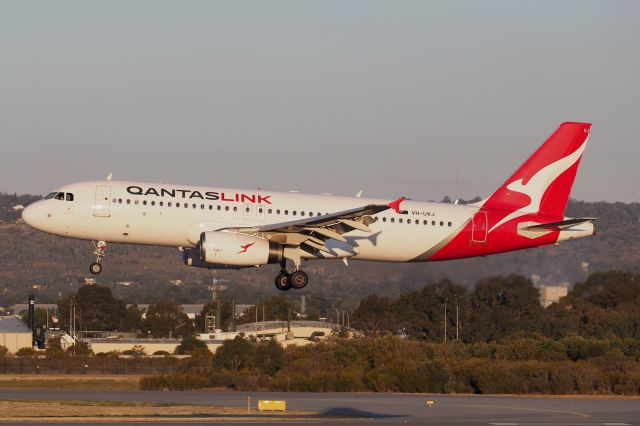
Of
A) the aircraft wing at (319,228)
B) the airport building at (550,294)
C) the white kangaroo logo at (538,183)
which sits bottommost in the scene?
the airport building at (550,294)

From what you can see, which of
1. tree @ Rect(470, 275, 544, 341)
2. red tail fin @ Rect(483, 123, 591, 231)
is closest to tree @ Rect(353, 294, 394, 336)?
tree @ Rect(470, 275, 544, 341)

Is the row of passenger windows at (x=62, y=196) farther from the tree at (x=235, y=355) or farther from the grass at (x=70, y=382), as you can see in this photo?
the tree at (x=235, y=355)

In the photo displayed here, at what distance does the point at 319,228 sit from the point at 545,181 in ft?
41.9

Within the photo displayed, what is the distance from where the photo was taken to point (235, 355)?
78.6m

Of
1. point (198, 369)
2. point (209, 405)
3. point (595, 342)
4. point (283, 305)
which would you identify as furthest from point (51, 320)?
point (209, 405)

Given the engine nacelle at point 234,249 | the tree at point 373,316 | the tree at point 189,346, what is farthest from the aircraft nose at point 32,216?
the tree at point 373,316

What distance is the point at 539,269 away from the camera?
213ft

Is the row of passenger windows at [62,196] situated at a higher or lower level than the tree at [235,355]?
higher

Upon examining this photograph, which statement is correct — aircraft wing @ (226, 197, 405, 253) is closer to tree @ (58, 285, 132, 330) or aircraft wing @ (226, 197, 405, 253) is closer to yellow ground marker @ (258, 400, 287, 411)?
yellow ground marker @ (258, 400, 287, 411)

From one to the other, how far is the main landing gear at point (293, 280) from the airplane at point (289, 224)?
45 millimetres

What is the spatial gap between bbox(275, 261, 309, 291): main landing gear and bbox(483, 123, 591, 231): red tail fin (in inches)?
371

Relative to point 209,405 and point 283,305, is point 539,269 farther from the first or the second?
point 283,305

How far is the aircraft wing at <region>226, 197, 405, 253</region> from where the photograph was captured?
49.2 meters

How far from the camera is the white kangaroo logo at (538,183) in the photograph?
5644cm
